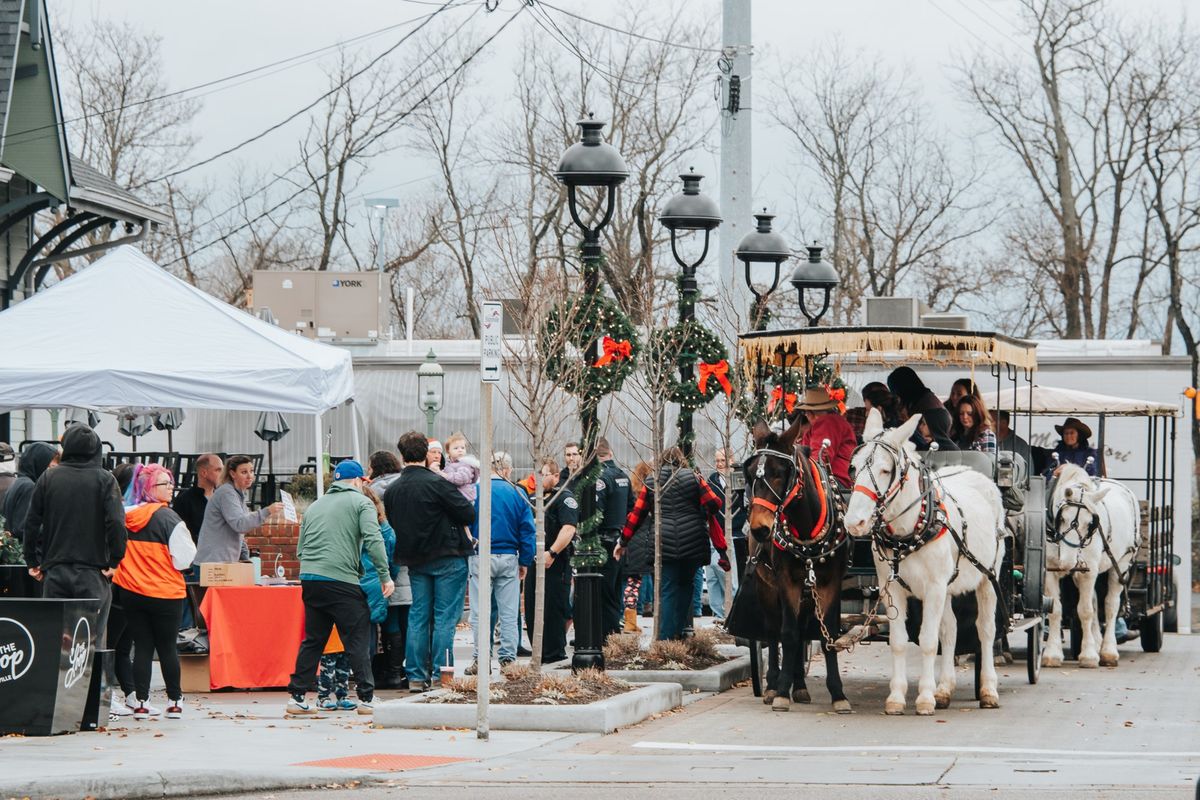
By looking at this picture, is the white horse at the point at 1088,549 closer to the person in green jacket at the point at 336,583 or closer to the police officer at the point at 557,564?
the police officer at the point at 557,564

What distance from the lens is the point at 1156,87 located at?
44.9 meters

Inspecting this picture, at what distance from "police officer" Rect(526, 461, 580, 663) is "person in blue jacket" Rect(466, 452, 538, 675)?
30 centimetres

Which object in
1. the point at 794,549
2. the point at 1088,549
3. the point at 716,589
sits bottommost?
the point at 716,589

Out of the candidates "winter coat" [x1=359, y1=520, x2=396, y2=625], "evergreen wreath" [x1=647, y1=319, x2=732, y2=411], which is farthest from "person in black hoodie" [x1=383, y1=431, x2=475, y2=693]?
"evergreen wreath" [x1=647, y1=319, x2=732, y2=411]

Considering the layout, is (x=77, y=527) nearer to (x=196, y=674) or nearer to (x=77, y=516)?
(x=77, y=516)

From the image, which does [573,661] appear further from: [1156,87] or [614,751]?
[1156,87]

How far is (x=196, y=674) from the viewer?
1495 centimetres

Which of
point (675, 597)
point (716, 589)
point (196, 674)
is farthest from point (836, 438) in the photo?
point (716, 589)

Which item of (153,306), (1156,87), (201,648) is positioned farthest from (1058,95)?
(201,648)

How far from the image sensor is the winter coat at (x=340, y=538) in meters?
13.2

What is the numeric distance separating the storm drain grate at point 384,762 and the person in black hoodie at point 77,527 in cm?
224

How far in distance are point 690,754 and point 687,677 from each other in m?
3.91

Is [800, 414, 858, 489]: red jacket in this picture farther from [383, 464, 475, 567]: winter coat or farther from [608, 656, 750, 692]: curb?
[383, 464, 475, 567]: winter coat

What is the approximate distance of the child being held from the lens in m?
15.2
